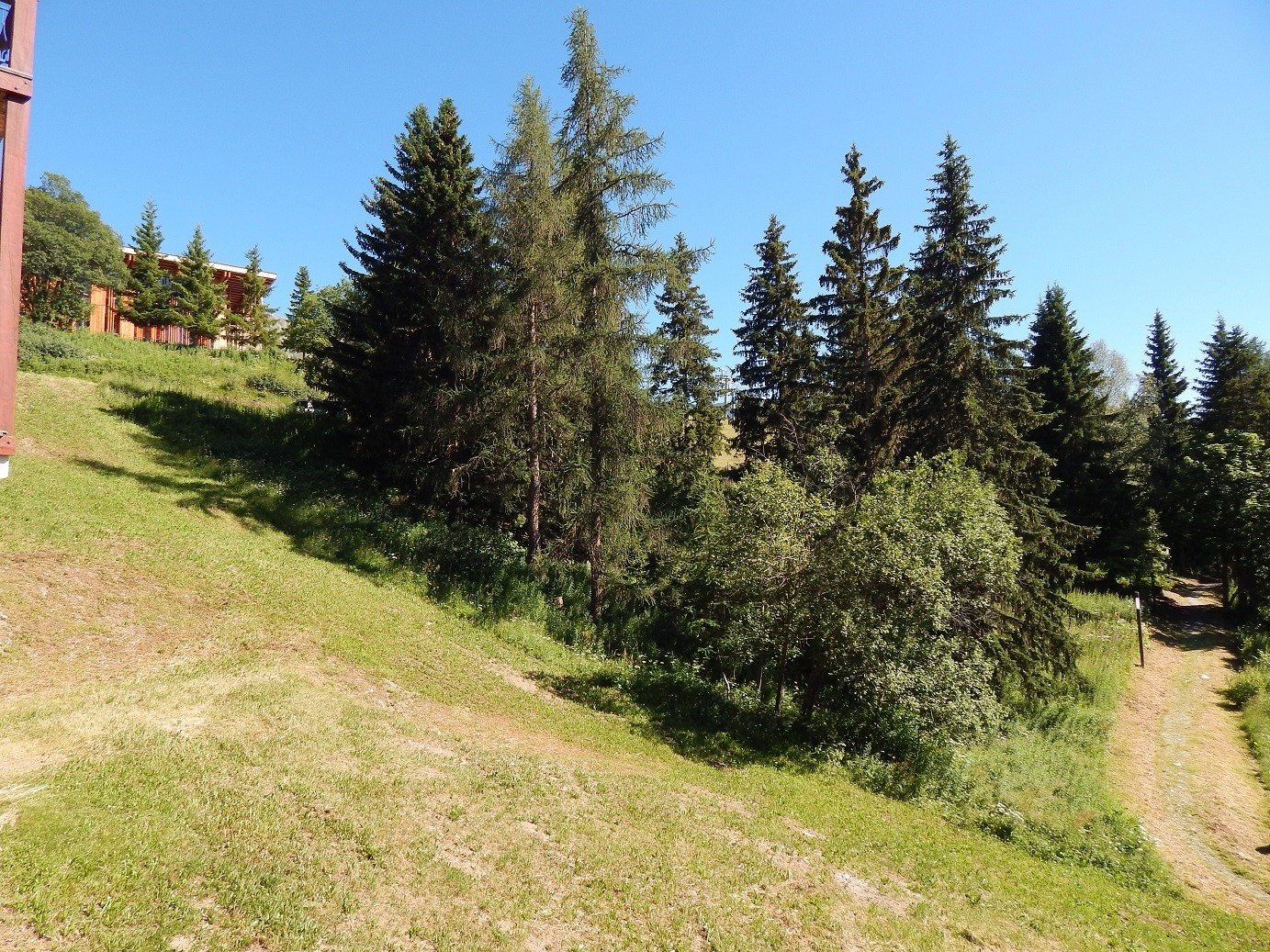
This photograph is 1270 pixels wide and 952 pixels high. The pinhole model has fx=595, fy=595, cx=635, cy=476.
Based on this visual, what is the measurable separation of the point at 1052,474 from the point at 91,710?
41506 mm

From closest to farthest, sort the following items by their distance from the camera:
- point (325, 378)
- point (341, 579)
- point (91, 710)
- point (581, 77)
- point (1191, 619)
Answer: point (91, 710) → point (341, 579) → point (581, 77) → point (325, 378) → point (1191, 619)

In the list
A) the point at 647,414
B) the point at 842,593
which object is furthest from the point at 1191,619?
the point at 647,414

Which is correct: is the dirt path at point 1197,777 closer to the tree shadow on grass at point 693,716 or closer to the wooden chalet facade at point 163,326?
the tree shadow on grass at point 693,716

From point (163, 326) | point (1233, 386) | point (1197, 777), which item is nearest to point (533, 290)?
point (1197, 777)

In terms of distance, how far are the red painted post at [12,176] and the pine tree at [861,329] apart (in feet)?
70.3

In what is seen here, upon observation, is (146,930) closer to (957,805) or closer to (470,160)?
(957,805)

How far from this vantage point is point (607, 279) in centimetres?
1639

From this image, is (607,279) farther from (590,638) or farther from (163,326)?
(163,326)

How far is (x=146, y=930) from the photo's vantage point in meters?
4.67

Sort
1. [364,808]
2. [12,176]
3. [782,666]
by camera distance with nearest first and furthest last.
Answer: [12,176] < [364,808] < [782,666]

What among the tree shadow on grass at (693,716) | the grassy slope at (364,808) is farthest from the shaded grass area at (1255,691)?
the tree shadow on grass at (693,716)

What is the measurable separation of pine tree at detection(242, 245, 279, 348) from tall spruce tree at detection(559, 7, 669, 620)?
37875 mm

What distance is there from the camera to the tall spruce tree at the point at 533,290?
1602cm

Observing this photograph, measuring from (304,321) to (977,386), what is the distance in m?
39.8
